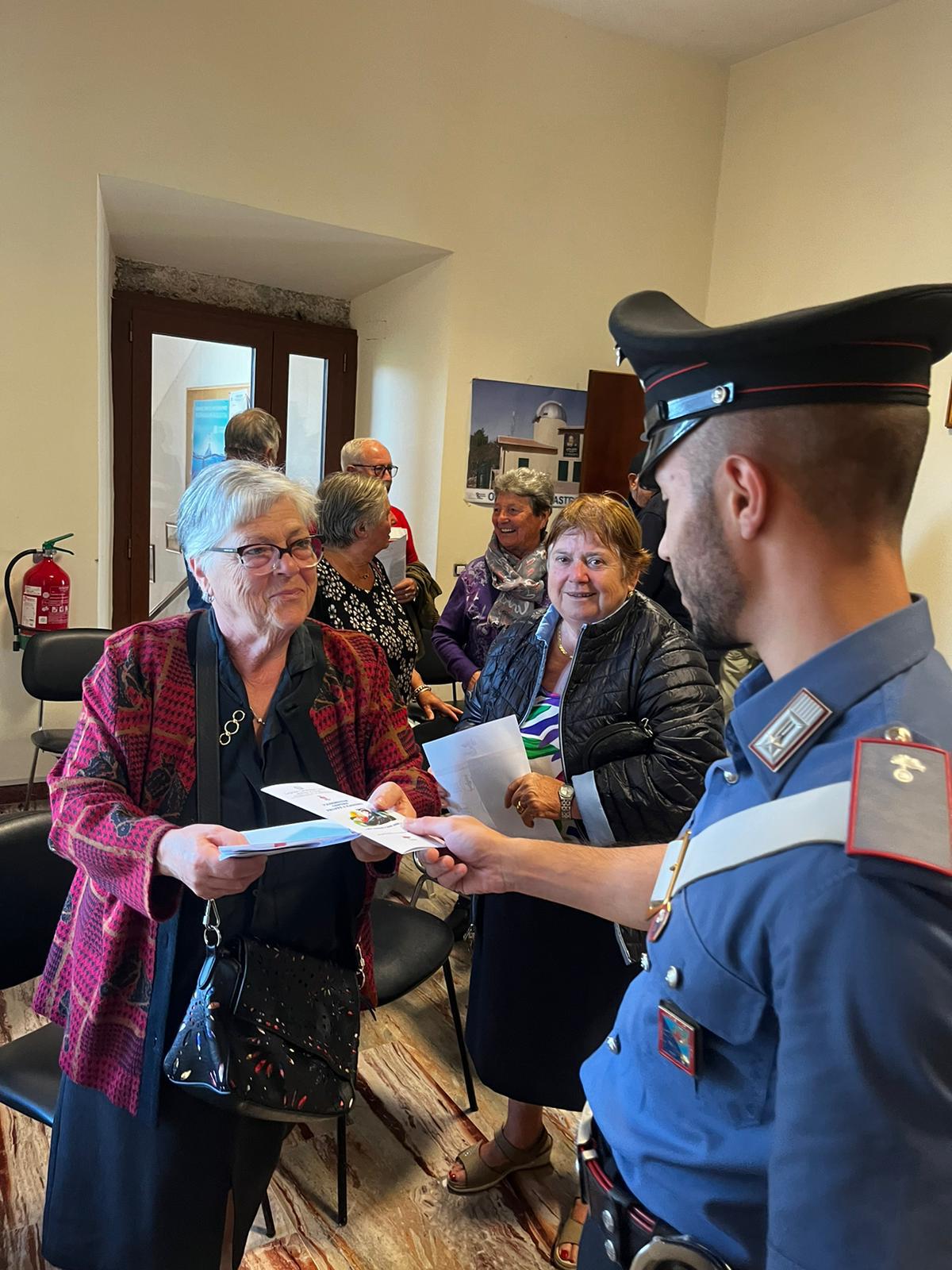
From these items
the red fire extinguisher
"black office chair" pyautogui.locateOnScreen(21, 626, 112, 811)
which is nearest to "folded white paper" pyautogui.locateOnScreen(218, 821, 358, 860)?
"black office chair" pyautogui.locateOnScreen(21, 626, 112, 811)

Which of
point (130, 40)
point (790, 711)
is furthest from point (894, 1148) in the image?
point (130, 40)

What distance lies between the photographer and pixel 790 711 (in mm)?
723

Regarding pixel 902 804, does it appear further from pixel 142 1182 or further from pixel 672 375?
pixel 142 1182

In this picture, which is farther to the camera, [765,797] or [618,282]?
[618,282]

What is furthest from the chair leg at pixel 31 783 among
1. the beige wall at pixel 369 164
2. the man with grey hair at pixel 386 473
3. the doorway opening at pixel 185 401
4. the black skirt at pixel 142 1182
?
the black skirt at pixel 142 1182

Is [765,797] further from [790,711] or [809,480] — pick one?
[809,480]

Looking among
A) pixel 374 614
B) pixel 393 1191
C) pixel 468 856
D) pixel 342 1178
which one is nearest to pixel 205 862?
pixel 468 856

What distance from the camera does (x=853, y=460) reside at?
0.70 meters

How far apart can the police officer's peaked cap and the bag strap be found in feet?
→ 2.99

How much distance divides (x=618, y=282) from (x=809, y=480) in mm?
4551

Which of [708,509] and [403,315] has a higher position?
[403,315]

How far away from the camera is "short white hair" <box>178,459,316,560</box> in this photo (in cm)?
147

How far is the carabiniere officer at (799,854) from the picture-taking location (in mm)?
576

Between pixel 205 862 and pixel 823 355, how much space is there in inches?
37.1
